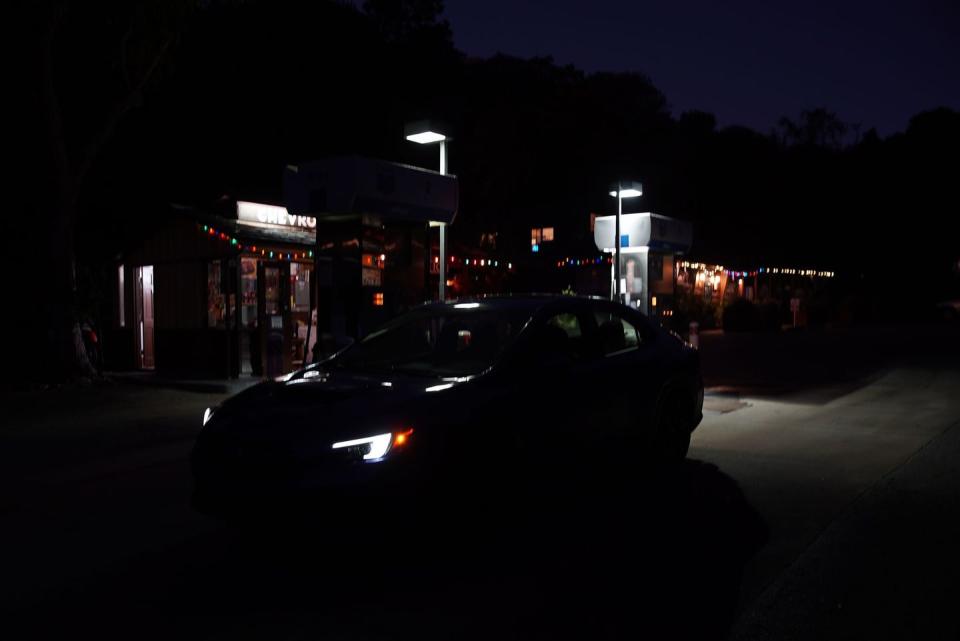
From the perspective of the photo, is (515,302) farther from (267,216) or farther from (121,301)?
(121,301)

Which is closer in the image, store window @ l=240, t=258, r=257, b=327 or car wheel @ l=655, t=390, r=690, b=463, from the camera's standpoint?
car wheel @ l=655, t=390, r=690, b=463

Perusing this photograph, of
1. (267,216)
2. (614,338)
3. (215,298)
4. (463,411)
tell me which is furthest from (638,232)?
(463,411)

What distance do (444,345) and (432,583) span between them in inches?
88.4

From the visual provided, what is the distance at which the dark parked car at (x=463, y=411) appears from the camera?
4.46 metres

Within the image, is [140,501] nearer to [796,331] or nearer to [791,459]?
[791,459]

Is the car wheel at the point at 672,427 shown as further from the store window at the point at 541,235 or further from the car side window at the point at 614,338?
the store window at the point at 541,235

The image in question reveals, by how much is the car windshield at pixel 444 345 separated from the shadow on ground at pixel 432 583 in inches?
44.8

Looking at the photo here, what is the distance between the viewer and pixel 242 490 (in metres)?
4.52

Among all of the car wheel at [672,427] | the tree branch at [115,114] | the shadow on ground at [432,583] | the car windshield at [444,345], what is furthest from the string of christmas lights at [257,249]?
the shadow on ground at [432,583]

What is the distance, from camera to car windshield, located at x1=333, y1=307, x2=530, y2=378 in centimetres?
572

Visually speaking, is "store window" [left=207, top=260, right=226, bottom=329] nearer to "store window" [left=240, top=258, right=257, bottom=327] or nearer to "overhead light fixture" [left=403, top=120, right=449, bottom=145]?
"store window" [left=240, top=258, right=257, bottom=327]

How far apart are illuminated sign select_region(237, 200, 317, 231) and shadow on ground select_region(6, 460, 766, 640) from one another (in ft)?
38.1

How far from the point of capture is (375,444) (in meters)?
4.47

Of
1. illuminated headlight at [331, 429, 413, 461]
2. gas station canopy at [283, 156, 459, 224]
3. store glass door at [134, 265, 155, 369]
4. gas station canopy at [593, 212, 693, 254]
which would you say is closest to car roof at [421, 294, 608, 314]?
illuminated headlight at [331, 429, 413, 461]
